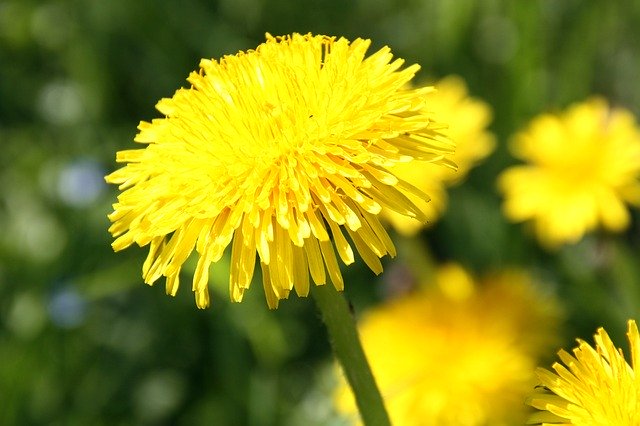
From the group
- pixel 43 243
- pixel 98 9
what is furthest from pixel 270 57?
pixel 98 9

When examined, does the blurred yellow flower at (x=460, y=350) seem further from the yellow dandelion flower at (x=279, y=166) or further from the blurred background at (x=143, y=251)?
the yellow dandelion flower at (x=279, y=166)

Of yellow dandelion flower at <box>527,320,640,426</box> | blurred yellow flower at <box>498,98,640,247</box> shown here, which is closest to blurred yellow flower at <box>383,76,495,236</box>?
blurred yellow flower at <box>498,98,640,247</box>

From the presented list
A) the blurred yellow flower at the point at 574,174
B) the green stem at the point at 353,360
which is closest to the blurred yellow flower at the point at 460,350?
the blurred yellow flower at the point at 574,174


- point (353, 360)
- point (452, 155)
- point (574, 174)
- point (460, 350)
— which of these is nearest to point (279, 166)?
point (353, 360)

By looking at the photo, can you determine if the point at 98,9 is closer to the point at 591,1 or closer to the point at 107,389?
the point at 107,389

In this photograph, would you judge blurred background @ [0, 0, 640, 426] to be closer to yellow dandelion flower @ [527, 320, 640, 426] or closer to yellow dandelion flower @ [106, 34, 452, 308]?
yellow dandelion flower @ [106, 34, 452, 308]

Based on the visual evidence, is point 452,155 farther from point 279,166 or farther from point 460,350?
point 279,166
